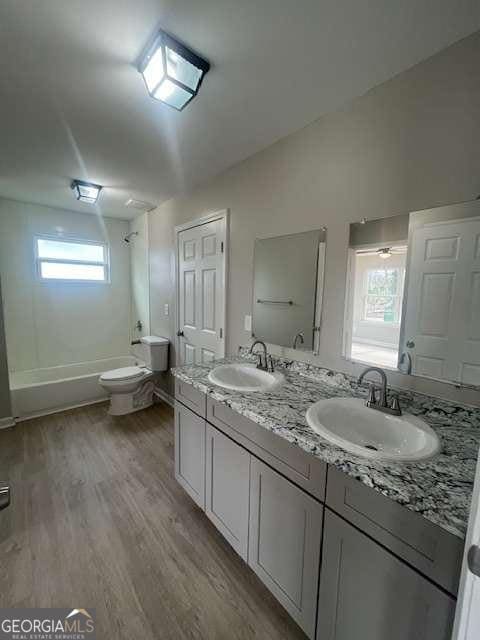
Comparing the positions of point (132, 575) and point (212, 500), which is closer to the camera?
point (132, 575)

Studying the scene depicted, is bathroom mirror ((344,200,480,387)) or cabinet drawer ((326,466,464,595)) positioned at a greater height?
bathroom mirror ((344,200,480,387))

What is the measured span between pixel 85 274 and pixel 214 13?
3559 mm

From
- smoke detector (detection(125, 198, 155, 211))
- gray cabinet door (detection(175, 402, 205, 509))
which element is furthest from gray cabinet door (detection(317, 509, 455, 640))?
smoke detector (detection(125, 198, 155, 211))

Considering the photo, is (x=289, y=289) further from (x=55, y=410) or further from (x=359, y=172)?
(x=55, y=410)

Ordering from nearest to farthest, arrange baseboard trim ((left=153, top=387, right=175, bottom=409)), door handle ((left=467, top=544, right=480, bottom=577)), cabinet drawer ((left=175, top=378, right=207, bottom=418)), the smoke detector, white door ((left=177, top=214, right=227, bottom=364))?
1. door handle ((left=467, top=544, right=480, bottom=577))
2. cabinet drawer ((left=175, top=378, right=207, bottom=418))
3. white door ((left=177, top=214, right=227, bottom=364))
4. the smoke detector
5. baseboard trim ((left=153, top=387, right=175, bottom=409))

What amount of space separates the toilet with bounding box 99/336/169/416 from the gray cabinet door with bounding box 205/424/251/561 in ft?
6.03

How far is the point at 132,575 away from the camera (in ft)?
4.29

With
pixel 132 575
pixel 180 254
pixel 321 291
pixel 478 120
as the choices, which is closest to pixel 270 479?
pixel 132 575

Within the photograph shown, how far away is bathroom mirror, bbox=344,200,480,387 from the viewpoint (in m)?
1.07

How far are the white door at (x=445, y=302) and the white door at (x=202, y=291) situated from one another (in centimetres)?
146

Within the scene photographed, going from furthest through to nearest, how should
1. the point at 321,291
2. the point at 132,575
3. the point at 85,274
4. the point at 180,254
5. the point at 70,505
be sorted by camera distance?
the point at 85,274
the point at 180,254
the point at 70,505
the point at 321,291
the point at 132,575

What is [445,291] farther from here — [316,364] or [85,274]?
[85,274]

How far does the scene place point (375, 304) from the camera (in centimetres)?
135

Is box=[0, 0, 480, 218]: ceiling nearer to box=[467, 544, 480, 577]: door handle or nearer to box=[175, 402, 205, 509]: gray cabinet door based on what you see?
box=[467, 544, 480, 577]: door handle
